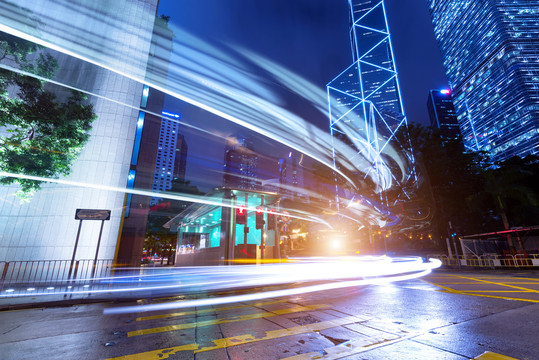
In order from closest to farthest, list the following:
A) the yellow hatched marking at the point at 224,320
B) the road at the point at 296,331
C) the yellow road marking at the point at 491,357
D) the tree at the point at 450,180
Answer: the yellow road marking at the point at 491,357 < the road at the point at 296,331 < the yellow hatched marking at the point at 224,320 < the tree at the point at 450,180

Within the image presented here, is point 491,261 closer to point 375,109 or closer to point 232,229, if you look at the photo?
point 232,229

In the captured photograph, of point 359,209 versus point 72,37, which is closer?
point 72,37

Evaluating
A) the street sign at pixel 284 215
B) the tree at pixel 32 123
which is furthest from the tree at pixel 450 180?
the tree at pixel 32 123

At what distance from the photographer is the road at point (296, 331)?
356 cm

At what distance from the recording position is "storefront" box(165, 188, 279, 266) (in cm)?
2092

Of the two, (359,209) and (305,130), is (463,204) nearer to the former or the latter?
(359,209)

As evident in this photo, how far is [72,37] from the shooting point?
18078mm

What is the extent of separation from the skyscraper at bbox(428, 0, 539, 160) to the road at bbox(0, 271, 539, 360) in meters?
138

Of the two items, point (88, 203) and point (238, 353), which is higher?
point (88, 203)

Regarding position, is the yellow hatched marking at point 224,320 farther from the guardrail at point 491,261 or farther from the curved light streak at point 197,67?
the guardrail at point 491,261

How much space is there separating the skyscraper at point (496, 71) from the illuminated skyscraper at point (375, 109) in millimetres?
100629

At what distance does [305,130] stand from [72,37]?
24.9m

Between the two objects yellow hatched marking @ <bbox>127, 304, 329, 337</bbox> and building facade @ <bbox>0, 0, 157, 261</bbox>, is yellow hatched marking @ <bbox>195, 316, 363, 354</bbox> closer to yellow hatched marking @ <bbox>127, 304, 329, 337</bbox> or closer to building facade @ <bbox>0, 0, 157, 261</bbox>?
yellow hatched marking @ <bbox>127, 304, 329, 337</bbox>

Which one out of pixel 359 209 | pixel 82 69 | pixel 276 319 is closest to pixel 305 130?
pixel 359 209
